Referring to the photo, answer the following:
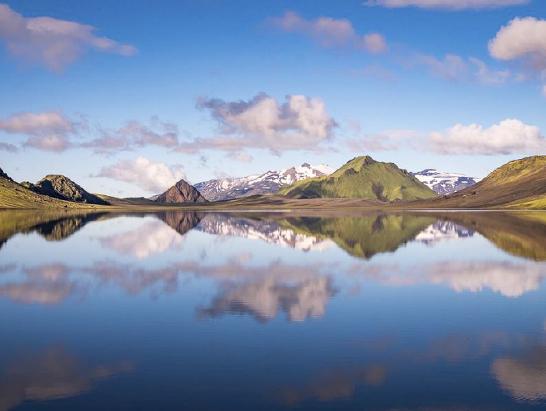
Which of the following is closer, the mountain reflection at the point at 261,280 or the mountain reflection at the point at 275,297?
the mountain reflection at the point at 275,297

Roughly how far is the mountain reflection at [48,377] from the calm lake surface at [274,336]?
8 cm

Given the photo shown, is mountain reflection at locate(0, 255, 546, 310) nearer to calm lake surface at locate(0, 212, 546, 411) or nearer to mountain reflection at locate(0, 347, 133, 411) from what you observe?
calm lake surface at locate(0, 212, 546, 411)

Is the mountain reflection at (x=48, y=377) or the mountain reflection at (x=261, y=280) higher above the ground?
the mountain reflection at (x=261, y=280)

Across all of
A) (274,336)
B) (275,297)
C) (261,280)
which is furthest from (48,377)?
(261,280)

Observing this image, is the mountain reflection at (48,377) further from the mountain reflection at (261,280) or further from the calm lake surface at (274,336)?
the mountain reflection at (261,280)

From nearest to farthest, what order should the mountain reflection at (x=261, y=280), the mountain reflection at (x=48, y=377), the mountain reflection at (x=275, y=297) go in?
the mountain reflection at (x=48, y=377) < the mountain reflection at (x=275, y=297) < the mountain reflection at (x=261, y=280)

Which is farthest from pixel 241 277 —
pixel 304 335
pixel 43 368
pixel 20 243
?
pixel 20 243

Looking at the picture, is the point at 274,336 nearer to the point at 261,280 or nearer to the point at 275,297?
the point at 275,297

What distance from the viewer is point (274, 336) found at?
97.2ft

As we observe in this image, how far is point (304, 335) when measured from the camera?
2998 cm

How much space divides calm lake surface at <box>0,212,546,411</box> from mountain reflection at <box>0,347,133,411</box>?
3.3 inches

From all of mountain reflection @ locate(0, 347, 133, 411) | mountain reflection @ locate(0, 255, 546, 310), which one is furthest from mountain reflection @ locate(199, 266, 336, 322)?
mountain reflection @ locate(0, 347, 133, 411)

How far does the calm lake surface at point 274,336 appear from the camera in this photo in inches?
838

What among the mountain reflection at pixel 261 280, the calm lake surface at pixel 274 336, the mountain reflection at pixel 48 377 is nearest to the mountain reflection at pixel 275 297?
the mountain reflection at pixel 261 280
